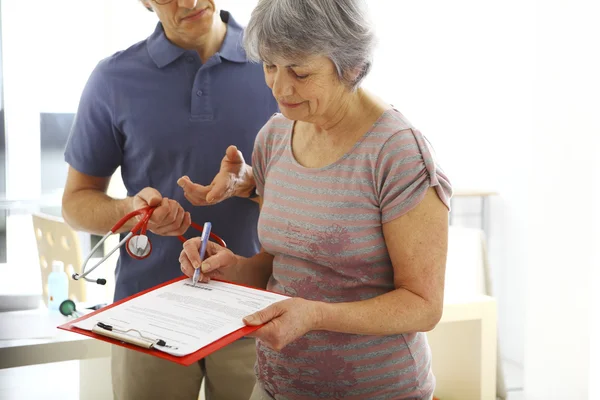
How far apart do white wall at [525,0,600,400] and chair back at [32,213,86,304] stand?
189 cm

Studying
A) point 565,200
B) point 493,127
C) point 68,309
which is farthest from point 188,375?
point 493,127

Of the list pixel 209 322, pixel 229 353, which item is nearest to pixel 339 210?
pixel 209 322

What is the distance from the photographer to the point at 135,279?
171 centimetres

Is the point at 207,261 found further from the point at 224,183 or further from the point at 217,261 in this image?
the point at 224,183

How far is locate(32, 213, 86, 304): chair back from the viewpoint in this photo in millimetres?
2826

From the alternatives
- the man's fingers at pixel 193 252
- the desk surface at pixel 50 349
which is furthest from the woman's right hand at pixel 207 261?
the desk surface at pixel 50 349

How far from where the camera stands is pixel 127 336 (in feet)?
3.69

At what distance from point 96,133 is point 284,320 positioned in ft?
2.62

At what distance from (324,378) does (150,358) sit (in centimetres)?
54

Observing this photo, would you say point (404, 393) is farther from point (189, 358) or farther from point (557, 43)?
point (557, 43)

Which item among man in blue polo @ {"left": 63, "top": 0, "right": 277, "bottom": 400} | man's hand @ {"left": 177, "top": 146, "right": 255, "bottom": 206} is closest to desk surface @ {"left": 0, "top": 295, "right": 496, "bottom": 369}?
man in blue polo @ {"left": 63, "top": 0, "right": 277, "bottom": 400}

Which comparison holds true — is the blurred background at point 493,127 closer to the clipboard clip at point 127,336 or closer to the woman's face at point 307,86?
the clipboard clip at point 127,336

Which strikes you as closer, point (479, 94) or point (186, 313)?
point (186, 313)

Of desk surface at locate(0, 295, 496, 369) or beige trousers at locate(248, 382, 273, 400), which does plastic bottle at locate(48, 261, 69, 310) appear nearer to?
desk surface at locate(0, 295, 496, 369)
